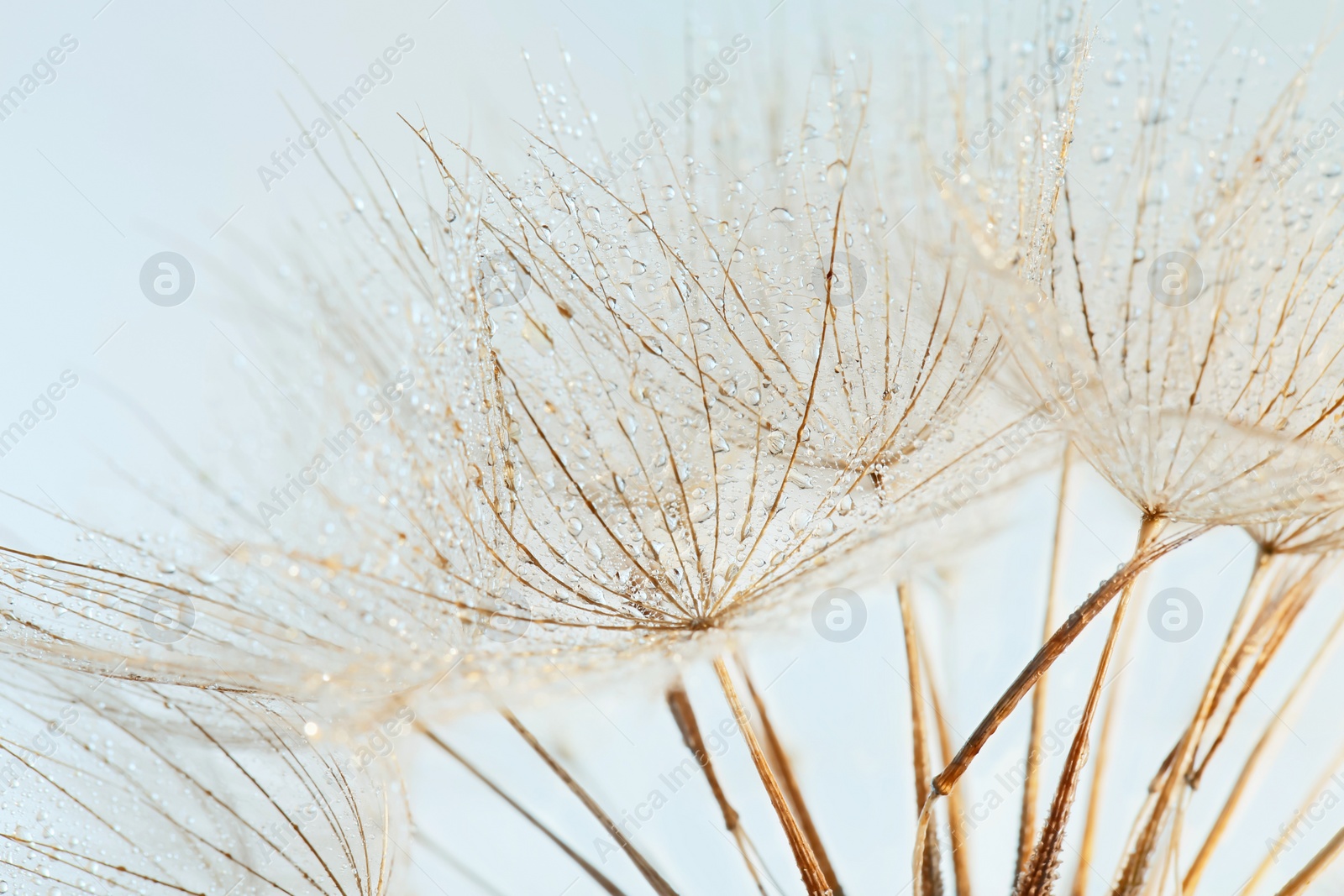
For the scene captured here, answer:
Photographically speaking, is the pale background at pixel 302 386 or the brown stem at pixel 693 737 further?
the pale background at pixel 302 386

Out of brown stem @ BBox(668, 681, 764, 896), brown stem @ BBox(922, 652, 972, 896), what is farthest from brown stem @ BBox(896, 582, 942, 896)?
brown stem @ BBox(668, 681, 764, 896)

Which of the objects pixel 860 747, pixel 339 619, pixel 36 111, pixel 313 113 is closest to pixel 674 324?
pixel 339 619

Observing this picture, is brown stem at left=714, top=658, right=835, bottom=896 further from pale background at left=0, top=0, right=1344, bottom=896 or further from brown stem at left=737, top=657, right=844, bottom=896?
pale background at left=0, top=0, right=1344, bottom=896

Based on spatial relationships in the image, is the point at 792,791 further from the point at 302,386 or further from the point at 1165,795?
the point at 302,386

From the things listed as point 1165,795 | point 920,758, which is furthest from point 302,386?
point 1165,795

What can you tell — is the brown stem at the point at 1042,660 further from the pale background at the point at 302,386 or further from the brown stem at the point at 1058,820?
the pale background at the point at 302,386

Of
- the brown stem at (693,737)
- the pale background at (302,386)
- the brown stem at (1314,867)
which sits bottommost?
the brown stem at (1314,867)

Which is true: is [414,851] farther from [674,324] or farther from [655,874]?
[674,324]

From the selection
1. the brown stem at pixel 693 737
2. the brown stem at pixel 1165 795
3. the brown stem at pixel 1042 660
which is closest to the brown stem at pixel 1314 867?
the brown stem at pixel 1165 795
